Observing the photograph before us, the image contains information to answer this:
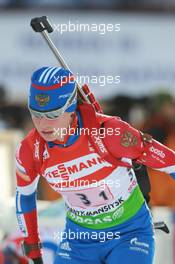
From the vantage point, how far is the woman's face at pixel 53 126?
504cm

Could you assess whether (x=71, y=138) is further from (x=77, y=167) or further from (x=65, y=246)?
(x=65, y=246)

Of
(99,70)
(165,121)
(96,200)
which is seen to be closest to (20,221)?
(96,200)

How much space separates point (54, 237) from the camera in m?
6.59

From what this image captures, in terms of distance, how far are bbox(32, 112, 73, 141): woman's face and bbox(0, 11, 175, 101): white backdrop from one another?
5276mm

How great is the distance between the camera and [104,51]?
1070 centimetres

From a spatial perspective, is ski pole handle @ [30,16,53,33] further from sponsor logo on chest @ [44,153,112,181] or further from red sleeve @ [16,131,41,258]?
sponsor logo on chest @ [44,153,112,181]

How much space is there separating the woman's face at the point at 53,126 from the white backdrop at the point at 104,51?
528 cm

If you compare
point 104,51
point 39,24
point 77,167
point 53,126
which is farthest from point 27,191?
point 104,51

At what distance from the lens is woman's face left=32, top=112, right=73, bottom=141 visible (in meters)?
5.04

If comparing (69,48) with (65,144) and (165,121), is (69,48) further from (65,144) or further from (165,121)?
(65,144)

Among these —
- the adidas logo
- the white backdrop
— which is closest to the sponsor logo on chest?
the adidas logo

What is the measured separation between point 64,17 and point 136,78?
109 centimetres

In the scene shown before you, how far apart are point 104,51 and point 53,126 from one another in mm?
5704

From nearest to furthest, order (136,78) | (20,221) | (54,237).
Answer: (20,221) → (54,237) → (136,78)
